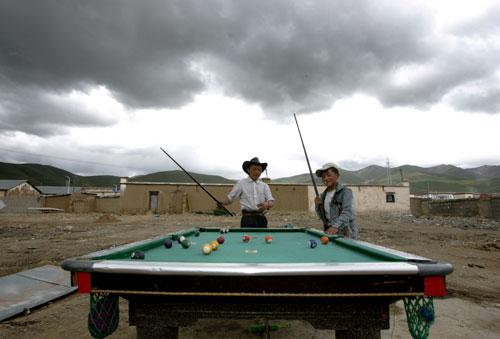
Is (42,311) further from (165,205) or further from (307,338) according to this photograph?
(165,205)

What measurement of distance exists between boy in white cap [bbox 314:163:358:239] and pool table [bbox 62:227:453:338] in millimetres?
1769

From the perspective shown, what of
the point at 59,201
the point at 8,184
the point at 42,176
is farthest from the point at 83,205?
the point at 42,176

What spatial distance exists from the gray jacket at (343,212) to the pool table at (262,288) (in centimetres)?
176

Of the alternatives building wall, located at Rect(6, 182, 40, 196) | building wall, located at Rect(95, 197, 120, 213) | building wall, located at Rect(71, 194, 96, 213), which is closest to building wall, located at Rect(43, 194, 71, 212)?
building wall, located at Rect(71, 194, 96, 213)

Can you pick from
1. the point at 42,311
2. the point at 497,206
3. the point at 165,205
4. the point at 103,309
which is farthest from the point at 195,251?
the point at 165,205

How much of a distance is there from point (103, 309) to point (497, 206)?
22699 mm

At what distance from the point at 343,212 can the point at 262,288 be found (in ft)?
7.57

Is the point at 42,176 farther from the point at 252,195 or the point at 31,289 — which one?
the point at 252,195

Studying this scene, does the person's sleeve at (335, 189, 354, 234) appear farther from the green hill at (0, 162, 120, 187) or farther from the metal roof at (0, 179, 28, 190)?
the green hill at (0, 162, 120, 187)

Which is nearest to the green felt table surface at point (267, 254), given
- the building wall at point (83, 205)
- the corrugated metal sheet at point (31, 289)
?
the corrugated metal sheet at point (31, 289)

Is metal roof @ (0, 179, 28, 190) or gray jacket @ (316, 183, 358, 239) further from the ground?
metal roof @ (0, 179, 28, 190)

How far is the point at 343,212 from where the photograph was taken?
12.1ft

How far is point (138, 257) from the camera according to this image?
2092 mm

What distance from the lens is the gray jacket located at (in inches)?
144
